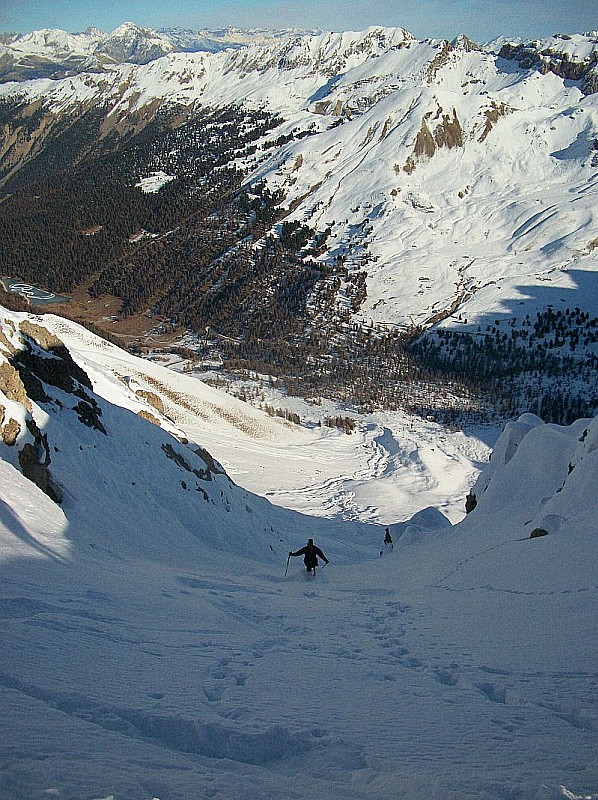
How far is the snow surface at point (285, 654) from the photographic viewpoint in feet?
15.8

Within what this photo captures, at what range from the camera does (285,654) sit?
Answer: 8453 mm

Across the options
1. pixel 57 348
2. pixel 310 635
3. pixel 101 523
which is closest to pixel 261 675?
pixel 310 635

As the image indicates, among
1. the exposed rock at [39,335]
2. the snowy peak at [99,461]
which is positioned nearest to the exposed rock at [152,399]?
the snowy peak at [99,461]

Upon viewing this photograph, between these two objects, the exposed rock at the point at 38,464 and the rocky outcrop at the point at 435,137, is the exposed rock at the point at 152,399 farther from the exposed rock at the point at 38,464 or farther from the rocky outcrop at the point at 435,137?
the rocky outcrop at the point at 435,137

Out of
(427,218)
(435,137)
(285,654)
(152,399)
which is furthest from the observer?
(435,137)

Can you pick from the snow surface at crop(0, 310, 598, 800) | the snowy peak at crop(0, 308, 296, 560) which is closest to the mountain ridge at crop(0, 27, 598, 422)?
the snowy peak at crop(0, 308, 296, 560)

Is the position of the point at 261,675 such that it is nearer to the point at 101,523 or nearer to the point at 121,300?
the point at 101,523

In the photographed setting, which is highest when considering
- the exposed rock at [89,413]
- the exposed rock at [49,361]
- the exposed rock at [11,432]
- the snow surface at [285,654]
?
the exposed rock at [49,361]

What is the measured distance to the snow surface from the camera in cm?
482

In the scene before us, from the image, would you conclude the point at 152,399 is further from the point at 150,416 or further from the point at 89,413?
the point at 89,413

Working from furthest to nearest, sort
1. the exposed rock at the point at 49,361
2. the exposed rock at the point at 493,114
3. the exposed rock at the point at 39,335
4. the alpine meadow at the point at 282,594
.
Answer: the exposed rock at the point at 493,114 < the exposed rock at the point at 39,335 < the exposed rock at the point at 49,361 < the alpine meadow at the point at 282,594

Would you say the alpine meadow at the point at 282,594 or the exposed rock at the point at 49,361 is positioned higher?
the exposed rock at the point at 49,361

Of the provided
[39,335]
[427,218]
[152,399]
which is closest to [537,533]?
[39,335]

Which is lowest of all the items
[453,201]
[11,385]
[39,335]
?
[11,385]
